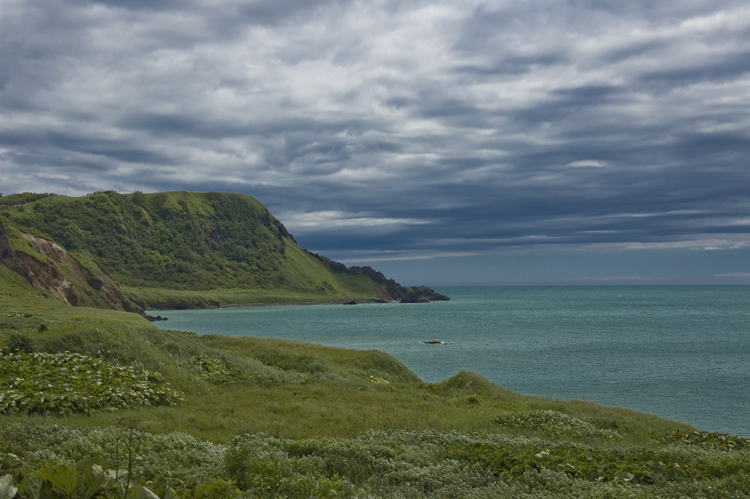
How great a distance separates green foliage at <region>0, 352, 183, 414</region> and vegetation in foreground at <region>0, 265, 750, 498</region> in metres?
0.07

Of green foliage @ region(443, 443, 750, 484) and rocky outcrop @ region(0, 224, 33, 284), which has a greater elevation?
rocky outcrop @ region(0, 224, 33, 284)

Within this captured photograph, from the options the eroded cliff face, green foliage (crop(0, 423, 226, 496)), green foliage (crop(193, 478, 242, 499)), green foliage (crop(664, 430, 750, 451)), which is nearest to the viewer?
green foliage (crop(193, 478, 242, 499))

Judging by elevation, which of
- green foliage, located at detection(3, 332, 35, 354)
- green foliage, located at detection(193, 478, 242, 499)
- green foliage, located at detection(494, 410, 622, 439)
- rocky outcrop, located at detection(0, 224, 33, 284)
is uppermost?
rocky outcrop, located at detection(0, 224, 33, 284)

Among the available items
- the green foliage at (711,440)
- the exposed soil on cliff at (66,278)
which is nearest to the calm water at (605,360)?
the green foliage at (711,440)

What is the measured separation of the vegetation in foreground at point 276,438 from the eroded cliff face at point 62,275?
75.9 m

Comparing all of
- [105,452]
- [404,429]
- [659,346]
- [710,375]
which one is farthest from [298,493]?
[659,346]

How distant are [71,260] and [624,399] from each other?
134m

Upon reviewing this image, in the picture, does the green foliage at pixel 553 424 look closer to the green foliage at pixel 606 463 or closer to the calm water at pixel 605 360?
the green foliage at pixel 606 463

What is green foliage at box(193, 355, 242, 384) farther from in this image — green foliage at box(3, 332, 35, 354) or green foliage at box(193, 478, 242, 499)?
green foliage at box(193, 478, 242, 499)

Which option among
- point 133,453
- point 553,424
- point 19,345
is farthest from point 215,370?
point 553,424

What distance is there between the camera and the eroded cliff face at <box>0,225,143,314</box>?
92.8 m

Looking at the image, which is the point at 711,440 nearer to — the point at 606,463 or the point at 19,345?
the point at 606,463

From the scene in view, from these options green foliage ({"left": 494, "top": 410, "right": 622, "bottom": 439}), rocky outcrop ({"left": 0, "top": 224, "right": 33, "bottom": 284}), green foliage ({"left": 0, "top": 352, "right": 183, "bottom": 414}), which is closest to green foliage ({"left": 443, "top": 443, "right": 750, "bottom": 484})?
green foliage ({"left": 494, "top": 410, "right": 622, "bottom": 439})

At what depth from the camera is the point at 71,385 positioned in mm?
20062
